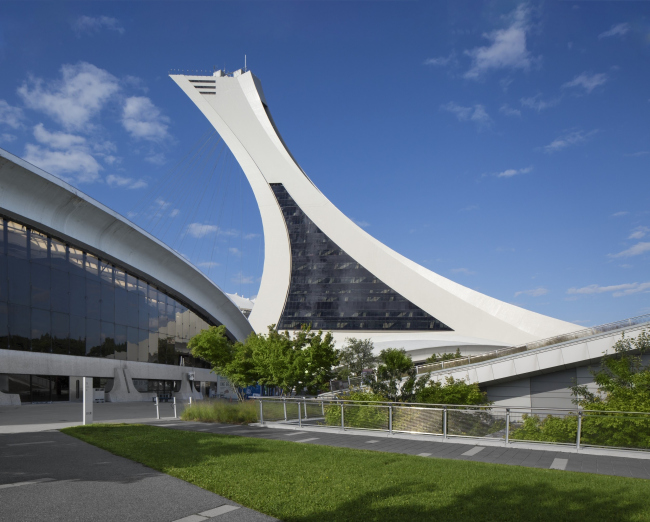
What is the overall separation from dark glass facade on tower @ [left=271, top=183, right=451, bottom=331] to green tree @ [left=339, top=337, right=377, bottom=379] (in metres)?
19.7

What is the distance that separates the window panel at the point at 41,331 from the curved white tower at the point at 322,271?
1268 inches

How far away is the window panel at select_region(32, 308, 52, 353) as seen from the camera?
77.6 ft

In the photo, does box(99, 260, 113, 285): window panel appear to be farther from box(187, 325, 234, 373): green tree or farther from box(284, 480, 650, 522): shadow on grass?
box(284, 480, 650, 522): shadow on grass

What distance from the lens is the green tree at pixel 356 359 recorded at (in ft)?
113

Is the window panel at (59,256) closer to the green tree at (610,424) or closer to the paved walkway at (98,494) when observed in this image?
the paved walkway at (98,494)

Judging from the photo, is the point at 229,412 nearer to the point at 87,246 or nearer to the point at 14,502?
the point at 14,502

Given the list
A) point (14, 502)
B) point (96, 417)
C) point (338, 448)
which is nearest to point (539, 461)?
point (338, 448)

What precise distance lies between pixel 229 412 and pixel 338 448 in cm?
725

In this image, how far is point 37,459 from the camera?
29.3 ft

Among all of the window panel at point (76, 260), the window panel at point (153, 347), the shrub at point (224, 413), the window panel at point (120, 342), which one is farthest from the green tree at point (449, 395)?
the window panel at point (153, 347)

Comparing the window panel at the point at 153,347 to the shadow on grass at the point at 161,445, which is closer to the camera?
the shadow on grass at the point at 161,445

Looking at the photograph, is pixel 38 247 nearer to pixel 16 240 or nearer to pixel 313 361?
pixel 16 240

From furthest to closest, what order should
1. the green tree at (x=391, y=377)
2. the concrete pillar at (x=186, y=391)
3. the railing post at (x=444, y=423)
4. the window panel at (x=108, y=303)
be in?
the concrete pillar at (x=186, y=391)
the window panel at (x=108, y=303)
the green tree at (x=391, y=377)
the railing post at (x=444, y=423)

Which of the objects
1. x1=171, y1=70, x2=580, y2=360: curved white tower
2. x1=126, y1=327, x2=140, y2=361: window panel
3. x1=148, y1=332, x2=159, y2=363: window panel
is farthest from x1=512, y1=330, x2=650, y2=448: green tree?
x1=171, y1=70, x2=580, y2=360: curved white tower
